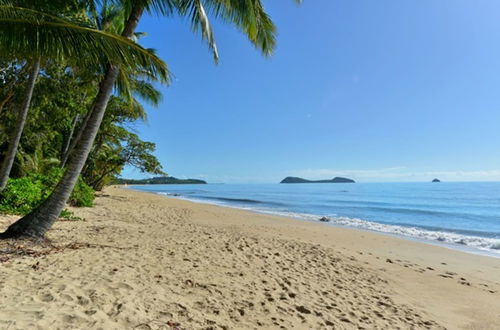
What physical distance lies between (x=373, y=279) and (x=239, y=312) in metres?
3.03

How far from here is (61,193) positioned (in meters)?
5.06

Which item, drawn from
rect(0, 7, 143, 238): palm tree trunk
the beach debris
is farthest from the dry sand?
rect(0, 7, 143, 238): palm tree trunk

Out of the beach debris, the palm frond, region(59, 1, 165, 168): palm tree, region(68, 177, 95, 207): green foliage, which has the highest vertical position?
region(59, 1, 165, 168): palm tree

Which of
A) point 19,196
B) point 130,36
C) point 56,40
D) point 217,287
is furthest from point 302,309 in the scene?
point 19,196

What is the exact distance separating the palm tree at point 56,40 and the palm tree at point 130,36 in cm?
79

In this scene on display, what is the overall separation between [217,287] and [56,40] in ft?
13.1

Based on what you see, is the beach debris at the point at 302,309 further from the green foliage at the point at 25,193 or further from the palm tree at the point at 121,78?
the green foliage at the point at 25,193

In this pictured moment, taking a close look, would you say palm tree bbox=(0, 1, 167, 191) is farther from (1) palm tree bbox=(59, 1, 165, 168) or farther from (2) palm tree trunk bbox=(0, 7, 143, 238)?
(1) palm tree bbox=(59, 1, 165, 168)

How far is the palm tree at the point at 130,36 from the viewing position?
16.3 ft

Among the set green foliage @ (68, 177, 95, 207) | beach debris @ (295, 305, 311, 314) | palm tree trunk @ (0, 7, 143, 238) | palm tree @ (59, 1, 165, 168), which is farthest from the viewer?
green foliage @ (68, 177, 95, 207)

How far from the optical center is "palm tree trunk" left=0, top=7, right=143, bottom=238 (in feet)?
16.0

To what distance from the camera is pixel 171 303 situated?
3.17m

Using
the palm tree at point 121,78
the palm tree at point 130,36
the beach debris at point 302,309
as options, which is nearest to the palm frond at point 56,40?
the palm tree at point 130,36

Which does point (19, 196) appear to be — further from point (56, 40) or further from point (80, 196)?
point (56, 40)
